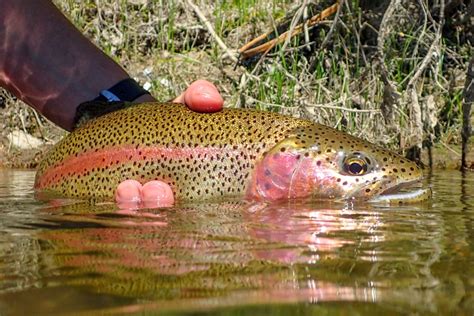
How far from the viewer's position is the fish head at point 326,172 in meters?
3.47

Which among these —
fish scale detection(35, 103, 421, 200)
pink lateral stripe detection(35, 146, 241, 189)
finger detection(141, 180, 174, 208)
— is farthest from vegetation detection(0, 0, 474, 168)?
finger detection(141, 180, 174, 208)

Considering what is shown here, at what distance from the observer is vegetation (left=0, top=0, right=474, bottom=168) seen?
6570 millimetres

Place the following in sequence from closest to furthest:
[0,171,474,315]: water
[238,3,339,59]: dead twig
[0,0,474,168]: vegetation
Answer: [0,171,474,315]: water < [0,0,474,168]: vegetation < [238,3,339,59]: dead twig

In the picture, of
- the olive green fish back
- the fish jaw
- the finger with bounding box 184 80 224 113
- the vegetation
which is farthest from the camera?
the vegetation

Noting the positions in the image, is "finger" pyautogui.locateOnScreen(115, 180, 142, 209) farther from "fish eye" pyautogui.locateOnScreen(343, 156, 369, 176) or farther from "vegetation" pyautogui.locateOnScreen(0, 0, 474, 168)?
"vegetation" pyautogui.locateOnScreen(0, 0, 474, 168)

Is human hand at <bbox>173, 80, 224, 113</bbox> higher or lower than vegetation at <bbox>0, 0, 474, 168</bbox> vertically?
lower

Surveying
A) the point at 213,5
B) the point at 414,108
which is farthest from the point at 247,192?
the point at 213,5

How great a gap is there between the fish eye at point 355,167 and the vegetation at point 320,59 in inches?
89.7

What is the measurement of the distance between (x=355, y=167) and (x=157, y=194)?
886 mm

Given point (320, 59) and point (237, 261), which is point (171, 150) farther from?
point (320, 59)

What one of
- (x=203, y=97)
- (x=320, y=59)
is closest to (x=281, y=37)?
(x=320, y=59)

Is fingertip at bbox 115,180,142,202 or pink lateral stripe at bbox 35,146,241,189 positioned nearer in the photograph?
fingertip at bbox 115,180,142,202

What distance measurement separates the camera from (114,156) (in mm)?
3742

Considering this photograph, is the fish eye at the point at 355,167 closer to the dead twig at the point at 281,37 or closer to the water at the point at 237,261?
the water at the point at 237,261
